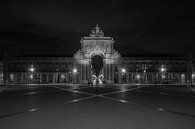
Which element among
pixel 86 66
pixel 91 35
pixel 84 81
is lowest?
pixel 84 81

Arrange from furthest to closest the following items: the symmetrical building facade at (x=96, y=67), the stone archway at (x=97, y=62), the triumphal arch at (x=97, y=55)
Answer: the stone archway at (x=97, y=62) → the symmetrical building facade at (x=96, y=67) → the triumphal arch at (x=97, y=55)

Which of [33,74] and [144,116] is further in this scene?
[33,74]

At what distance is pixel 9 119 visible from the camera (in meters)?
13.2

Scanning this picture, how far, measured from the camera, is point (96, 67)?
392 feet

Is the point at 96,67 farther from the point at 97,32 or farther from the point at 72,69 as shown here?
the point at 97,32

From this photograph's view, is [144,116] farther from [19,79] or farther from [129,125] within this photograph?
[19,79]

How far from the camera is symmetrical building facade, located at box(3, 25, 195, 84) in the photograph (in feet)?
352

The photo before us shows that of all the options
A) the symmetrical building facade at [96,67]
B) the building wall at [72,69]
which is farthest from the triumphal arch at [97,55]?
the building wall at [72,69]

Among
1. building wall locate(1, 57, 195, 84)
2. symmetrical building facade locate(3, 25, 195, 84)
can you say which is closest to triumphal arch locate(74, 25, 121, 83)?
symmetrical building facade locate(3, 25, 195, 84)

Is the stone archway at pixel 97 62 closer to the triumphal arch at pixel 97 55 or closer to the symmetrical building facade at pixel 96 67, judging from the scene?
the symmetrical building facade at pixel 96 67

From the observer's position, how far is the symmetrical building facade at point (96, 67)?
352 ft

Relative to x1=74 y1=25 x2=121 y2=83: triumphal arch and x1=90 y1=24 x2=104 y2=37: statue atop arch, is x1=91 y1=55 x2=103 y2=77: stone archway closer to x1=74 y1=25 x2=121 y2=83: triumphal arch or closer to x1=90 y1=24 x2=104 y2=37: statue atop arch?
x1=74 y1=25 x2=121 y2=83: triumphal arch

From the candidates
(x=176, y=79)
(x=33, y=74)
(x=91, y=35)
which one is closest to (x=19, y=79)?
(x=33, y=74)

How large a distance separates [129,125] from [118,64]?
99843 millimetres
